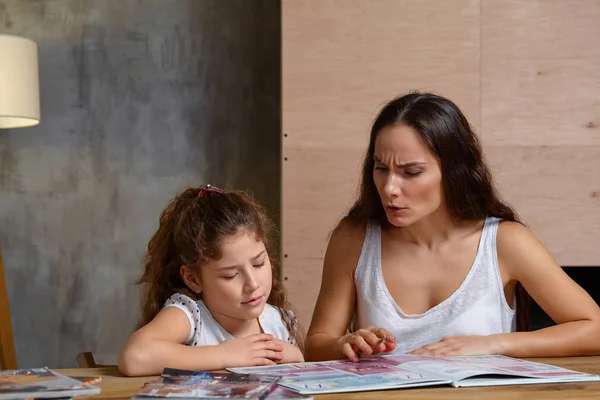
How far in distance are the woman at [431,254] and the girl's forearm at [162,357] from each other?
34 centimetres

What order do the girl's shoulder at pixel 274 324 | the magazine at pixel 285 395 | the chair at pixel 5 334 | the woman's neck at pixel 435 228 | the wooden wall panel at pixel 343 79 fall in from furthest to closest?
the chair at pixel 5 334, the wooden wall panel at pixel 343 79, the woman's neck at pixel 435 228, the girl's shoulder at pixel 274 324, the magazine at pixel 285 395

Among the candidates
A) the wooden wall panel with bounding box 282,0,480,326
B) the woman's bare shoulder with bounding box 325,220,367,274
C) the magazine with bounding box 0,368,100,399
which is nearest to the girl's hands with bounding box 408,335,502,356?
the woman's bare shoulder with bounding box 325,220,367,274

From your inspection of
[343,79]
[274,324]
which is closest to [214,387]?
[274,324]

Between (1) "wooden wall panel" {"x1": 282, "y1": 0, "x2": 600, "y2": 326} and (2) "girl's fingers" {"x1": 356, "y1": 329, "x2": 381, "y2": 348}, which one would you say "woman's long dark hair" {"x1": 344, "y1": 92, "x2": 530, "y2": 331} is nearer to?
(2) "girl's fingers" {"x1": 356, "y1": 329, "x2": 381, "y2": 348}

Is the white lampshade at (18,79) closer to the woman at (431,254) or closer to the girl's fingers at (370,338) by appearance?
the woman at (431,254)

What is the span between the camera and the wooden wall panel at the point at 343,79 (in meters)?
2.68

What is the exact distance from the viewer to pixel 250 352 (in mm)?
1504

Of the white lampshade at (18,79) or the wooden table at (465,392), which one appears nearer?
the wooden table at (465,392)

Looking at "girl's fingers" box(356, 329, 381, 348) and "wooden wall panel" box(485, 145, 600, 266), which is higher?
"wooden wall panel" box(485, 145, 600, 266)

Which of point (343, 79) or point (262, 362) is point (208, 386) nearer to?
point (262, 362)

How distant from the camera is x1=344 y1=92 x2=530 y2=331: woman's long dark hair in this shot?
74.9 inches

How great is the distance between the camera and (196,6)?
3.37 metres

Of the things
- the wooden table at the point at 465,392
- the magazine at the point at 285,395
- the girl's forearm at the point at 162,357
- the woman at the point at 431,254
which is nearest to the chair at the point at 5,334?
the woman at the point at 431,254

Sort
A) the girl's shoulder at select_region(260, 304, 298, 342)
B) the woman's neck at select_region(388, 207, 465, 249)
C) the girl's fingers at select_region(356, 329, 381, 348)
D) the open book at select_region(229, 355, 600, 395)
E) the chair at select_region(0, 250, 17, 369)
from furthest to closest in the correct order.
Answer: the chair at select_region(0, 250, 17, 369) < the woman's neck at select_region(388, 207, 465, 249) < the girl's shoulder at select_region(260, 304, 298, 342) < the girl's fingers at select_region(356, 329, 381, 348) < the open book at select_region(229, 355, 600, 395)
